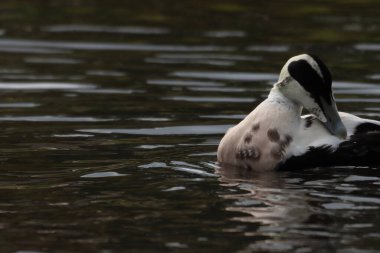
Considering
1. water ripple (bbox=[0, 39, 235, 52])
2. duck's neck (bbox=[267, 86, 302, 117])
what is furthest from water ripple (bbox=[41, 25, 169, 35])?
duck's neck (bbox=[267, 86, 302, 117])

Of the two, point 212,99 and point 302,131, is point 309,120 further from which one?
point 212,99

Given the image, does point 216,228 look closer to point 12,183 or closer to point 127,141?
point 12,183

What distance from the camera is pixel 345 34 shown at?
1912 cm

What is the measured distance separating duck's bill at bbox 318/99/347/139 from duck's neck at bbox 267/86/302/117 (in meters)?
0.25

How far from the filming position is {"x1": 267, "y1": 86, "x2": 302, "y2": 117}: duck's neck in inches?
400

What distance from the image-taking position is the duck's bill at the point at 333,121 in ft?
32.2

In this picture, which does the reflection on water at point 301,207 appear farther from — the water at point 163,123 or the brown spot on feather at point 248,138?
the brown spot on feather at point 248,138

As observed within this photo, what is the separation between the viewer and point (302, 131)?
998 cm

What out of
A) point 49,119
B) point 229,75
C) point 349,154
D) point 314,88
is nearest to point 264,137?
point 314,88

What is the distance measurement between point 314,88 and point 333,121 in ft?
1.03

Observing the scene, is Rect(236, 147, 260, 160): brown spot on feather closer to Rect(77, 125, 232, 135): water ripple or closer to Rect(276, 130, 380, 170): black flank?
Rect(276, 130, 380, 170): black flank

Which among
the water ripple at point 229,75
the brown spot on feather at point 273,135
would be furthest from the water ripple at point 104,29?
the brown spot on feather at point 273,135

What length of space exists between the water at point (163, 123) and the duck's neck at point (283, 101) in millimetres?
542

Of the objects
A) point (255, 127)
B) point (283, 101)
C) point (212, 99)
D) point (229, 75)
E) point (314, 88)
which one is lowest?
point (212, 99)
